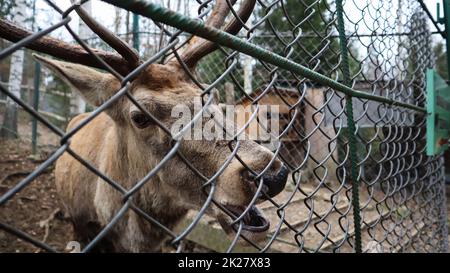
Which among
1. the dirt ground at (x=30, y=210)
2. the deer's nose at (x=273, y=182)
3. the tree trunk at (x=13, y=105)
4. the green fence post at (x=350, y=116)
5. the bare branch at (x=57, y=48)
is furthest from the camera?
the tree trunk at (x=13, y=105)

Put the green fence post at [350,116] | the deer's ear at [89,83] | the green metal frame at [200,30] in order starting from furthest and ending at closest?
the deer's ear at [89,83] < the green fence post at [350,116] < the green metal frame at [200,30]

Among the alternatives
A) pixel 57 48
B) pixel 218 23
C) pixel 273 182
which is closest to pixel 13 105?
pixel 57 48

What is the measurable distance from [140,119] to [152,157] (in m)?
0.27

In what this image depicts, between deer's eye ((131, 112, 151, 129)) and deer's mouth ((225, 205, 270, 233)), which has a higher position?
deer's eye ((131, 112, 151, 129))

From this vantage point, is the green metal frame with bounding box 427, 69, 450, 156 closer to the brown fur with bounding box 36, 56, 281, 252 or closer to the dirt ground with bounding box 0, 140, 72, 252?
the brown fur with bounding box 36, 56, 281, 252

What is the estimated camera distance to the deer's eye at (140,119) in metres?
1.97

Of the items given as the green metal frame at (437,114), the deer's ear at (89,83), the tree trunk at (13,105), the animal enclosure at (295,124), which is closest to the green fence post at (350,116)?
the animal enclosure at (295,124)

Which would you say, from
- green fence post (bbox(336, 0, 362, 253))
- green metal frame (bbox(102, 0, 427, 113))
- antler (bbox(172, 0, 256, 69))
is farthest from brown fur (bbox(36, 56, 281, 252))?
green fence post (bbox(336, 0, 362, 253))

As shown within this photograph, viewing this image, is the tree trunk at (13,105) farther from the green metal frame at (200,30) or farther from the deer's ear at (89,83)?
the green metal frame at (200,30)

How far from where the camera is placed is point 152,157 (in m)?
2.07

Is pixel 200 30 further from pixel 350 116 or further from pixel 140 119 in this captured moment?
pixel 350 116

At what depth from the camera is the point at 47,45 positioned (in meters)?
1.50

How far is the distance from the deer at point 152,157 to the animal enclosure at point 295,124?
25 mm

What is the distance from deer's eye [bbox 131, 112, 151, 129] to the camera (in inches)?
77.6
